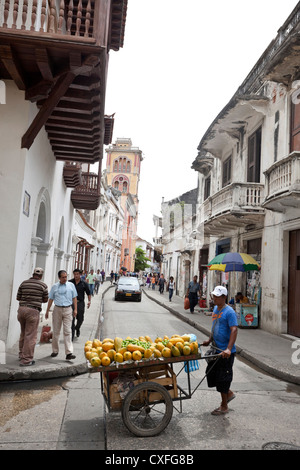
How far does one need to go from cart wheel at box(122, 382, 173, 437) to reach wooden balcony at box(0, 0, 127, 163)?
5099mm

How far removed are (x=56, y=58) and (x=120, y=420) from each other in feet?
18.7

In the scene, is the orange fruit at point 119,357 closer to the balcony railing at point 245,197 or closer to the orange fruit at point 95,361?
the orange fruit at point 95,361

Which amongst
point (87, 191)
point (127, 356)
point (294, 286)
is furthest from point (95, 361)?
point (87, 191)

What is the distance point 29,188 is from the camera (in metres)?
7.87

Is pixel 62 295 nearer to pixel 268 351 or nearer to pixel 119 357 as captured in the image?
pixel 119 357

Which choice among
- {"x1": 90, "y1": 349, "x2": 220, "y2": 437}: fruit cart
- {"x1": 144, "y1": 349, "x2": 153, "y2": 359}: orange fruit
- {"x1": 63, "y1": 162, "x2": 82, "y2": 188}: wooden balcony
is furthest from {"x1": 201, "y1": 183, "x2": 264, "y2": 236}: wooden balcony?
{"x1": 144, "y1": 349, "x2": 153, "y2": 359}: orange fruit

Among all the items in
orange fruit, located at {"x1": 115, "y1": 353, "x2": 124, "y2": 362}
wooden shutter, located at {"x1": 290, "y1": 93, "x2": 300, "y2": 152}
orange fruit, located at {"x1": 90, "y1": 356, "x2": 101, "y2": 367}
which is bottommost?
orange fruit, located at {"x1": 90, "y1": 356, "x2": 101, "y2": 367}

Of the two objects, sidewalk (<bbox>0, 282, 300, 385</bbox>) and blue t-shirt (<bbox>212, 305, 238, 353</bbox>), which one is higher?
blue t-shirt (<bbox>212, 305, 238, 353</bbox>)

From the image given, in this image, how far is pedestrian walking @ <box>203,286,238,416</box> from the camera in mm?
4625

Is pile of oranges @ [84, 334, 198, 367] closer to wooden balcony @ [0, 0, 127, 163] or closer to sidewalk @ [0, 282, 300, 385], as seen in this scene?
sidewalk @ [0, 282, 300, 385]

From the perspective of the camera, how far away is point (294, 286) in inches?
431

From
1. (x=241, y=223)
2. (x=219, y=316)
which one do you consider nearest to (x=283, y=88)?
(x=241, y=223)
